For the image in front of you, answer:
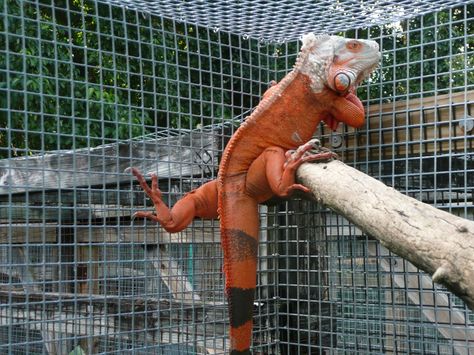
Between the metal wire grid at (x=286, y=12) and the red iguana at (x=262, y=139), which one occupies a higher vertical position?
the metal wire grid at (x=286, y=12)

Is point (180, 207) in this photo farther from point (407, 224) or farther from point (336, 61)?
point (407, 224)

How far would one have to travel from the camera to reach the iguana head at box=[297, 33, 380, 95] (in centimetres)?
215

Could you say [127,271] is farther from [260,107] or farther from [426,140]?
[426,140]

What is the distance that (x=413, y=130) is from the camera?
2295 mm

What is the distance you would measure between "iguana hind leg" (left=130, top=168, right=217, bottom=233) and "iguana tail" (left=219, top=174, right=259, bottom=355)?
0.07 m

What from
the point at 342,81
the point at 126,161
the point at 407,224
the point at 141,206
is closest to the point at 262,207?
the point at 141,206

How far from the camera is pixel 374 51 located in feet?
7.09

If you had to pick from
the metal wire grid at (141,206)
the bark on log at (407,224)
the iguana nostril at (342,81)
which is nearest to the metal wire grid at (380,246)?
the metal wire grid at (141,206)

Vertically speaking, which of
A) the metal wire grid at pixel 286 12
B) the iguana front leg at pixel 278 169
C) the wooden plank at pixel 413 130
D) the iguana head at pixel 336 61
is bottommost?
the iguana front leg at pixel 278 169

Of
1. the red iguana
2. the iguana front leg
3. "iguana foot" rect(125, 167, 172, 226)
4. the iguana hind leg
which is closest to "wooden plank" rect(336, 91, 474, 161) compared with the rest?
the red iguana

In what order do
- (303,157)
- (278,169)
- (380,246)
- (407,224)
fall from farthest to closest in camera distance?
(380,246), (278,169), (303,157), (407,224)

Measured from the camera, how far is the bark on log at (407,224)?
1186 mm

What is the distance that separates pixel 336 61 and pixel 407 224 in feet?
3.08

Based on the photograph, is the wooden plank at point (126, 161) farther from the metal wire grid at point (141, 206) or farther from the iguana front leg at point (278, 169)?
the iguana front leg at point (278, 169)
